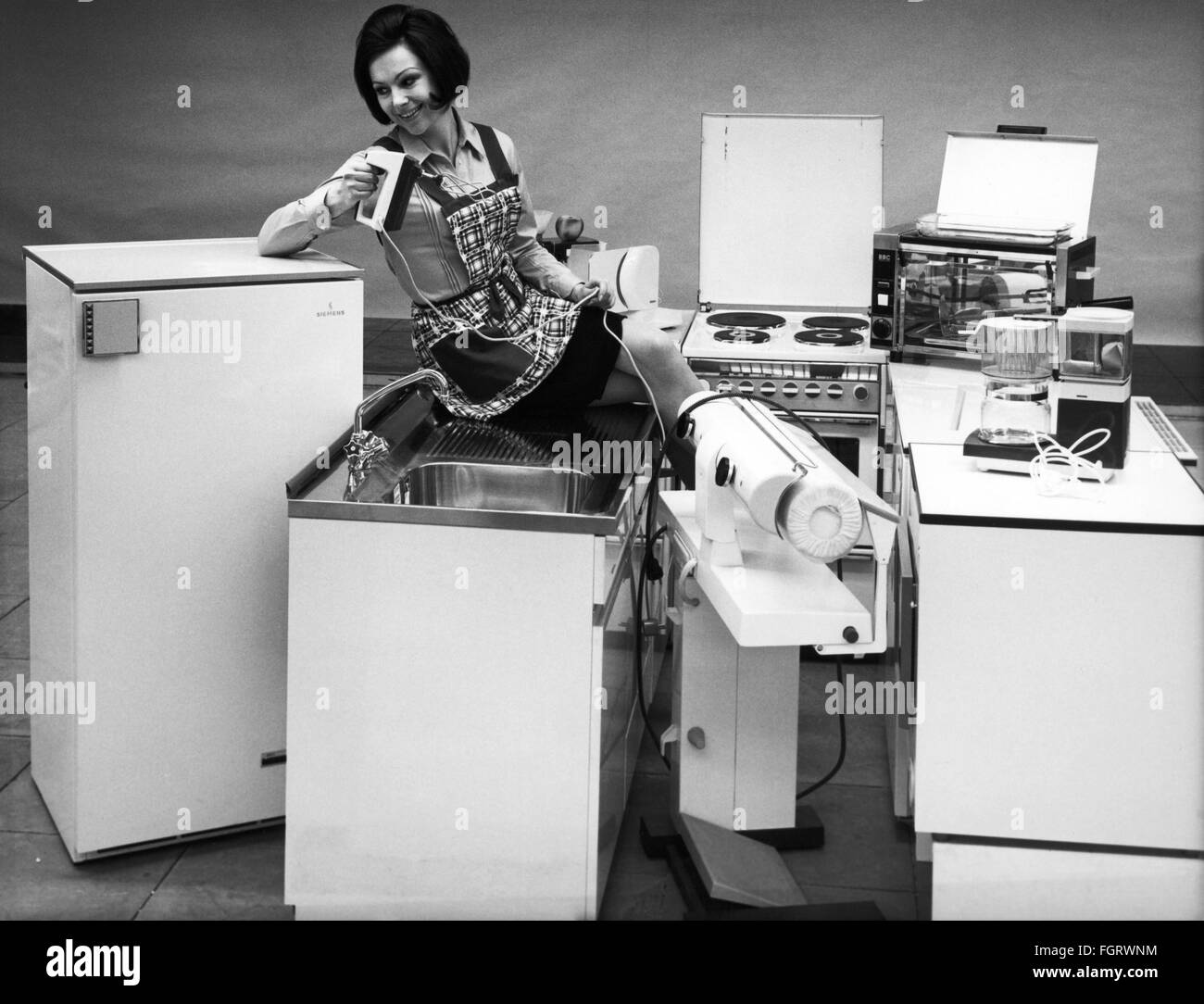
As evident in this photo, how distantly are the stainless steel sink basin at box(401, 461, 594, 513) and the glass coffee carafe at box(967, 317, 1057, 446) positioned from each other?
864 millimetres

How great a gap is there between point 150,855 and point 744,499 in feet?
5.15

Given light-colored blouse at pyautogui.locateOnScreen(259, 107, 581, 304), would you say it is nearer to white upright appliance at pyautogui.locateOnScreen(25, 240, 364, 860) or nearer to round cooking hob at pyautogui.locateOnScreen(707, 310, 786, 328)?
white upright appliance at pyautogui.locateOnScreen(25, 240, 364, 860)

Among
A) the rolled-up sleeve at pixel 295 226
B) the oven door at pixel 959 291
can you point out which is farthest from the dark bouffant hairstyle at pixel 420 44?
the oven door at pixel 959 291

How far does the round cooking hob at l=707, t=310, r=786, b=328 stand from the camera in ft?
16.0

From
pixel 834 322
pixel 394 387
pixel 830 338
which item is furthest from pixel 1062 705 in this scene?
pixel 834 322

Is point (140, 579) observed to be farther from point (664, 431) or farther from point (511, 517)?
point (664, 431)

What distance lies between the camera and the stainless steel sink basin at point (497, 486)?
3.35 metres

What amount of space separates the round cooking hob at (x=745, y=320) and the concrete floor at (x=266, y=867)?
4.57ft

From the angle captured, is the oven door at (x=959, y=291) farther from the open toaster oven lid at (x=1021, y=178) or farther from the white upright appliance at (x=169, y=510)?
the white upright appliance at (x=169, y=510)

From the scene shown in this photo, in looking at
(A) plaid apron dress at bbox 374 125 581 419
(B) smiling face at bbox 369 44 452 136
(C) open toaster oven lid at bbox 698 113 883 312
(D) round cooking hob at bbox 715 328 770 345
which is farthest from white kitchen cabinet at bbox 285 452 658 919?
(C) open toaster oven lid at bbox 698 113 883 312

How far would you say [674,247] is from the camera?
26.4 ft

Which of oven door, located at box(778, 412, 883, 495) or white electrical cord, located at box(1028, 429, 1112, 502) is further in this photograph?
oven door, located at box(778, 412, 883, 495)

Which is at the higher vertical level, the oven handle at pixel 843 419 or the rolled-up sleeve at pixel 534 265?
the rolled-up sleeve at pixel 534 265

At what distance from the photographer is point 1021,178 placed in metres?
4.45
